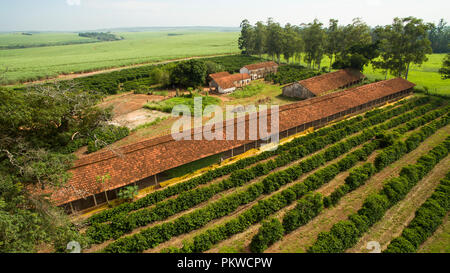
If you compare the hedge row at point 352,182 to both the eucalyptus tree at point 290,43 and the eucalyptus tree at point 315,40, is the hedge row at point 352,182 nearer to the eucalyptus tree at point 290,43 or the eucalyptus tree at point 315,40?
the eucalyptus tree at point 315,40

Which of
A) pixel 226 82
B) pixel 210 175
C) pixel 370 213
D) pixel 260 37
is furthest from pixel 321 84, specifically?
pixel 260 37

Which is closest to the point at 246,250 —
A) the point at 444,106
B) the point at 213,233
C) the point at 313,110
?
the point at 213,233

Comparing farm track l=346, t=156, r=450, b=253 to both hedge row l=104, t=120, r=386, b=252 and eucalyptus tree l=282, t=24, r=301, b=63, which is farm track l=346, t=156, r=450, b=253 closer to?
hedge row l=104, t=120, r=386, b=252

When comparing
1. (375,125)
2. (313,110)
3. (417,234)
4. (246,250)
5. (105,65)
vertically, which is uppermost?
(105,65)

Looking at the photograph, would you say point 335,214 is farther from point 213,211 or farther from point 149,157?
point 149,157

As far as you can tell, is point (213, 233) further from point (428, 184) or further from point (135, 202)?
point (428, 184)
